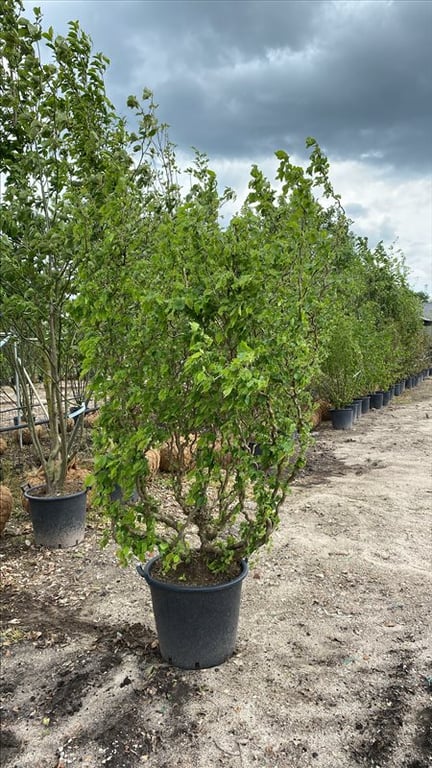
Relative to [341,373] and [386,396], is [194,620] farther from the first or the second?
[386,396]

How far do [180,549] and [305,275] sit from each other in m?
1.37

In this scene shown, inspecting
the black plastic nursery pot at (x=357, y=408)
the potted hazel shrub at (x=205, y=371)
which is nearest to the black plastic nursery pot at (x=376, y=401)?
the black plastic nursery pot at (x=357, y=408)

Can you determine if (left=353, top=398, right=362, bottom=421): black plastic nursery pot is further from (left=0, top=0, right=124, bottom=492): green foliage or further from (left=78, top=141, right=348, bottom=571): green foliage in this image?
(left=78, top=141, right=348, bottom=571): green foliage

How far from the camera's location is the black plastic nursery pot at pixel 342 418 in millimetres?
9359

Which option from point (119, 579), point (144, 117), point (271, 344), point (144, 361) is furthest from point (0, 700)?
point (144, 117)

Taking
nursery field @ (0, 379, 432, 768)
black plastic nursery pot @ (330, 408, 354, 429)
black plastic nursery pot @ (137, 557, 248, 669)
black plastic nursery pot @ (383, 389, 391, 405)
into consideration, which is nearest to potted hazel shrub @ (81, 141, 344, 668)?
black plastic nursery pot @ (137, 557, 248, 669)

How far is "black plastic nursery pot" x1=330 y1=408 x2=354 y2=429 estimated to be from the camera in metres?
9.36

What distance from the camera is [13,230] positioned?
362 cm

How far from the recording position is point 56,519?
151 inches

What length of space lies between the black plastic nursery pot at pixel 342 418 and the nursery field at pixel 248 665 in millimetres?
5127

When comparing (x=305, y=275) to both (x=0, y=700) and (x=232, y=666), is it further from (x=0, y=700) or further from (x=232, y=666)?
(x=0, y=700)

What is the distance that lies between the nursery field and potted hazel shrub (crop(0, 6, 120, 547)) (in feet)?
1.29

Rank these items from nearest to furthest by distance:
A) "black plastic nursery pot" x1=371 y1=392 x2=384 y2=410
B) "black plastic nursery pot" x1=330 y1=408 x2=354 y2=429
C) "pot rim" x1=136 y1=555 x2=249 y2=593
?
"pot rim" x1=136 y1=555 x2=249 y2=593 < "black plastic nursery pot" x1=330 y1=408 x2=354 y2=429 < "black plastic nursery pot" x1=371 y1=392 x2=384 y2=410

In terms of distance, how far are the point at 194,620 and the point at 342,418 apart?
740 cm
